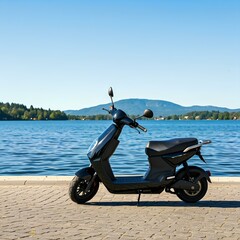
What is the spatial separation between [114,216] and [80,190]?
4.00 feet

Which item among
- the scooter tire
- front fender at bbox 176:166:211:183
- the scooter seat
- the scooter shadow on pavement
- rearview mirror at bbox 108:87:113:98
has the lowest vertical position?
the scooter shadow on pavement

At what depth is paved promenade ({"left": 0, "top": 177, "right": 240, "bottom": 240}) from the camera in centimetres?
592

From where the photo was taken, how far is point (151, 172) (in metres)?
8.13

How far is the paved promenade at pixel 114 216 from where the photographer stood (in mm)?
5923

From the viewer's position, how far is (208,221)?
21.7ft

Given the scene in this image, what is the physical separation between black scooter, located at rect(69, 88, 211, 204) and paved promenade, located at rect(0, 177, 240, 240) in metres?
0.20

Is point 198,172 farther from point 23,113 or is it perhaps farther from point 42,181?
point 23,113

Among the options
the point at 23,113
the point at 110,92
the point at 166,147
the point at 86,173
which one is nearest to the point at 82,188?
the point at 86,173

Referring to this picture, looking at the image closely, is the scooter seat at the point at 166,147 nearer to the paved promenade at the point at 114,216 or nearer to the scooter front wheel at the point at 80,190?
the paved promenade at the point at 114,216

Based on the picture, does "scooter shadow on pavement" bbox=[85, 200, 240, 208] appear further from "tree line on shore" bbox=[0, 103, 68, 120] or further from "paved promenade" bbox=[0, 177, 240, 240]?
"tree line on shore" bbox=[0, 103, 68, 120]

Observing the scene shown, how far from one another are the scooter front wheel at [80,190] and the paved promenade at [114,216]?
11 cm

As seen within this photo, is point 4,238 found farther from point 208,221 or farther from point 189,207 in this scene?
point 189,207

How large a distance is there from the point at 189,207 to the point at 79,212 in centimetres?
155

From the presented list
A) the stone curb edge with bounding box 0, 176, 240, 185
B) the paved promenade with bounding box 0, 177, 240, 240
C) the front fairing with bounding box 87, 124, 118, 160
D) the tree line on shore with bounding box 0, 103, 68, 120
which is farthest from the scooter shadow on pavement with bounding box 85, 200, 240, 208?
the tree line on shore with bounding box 0, 103, 68, 120
